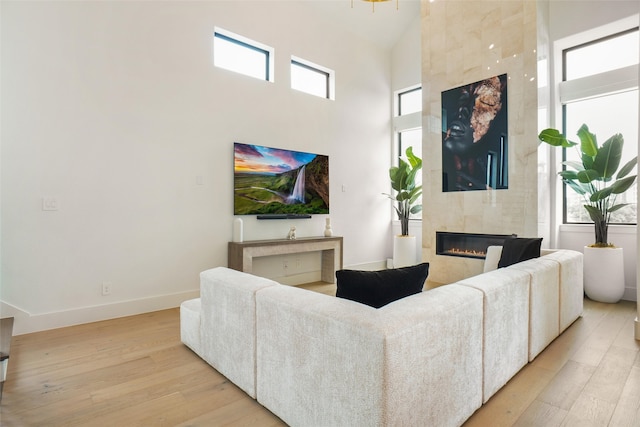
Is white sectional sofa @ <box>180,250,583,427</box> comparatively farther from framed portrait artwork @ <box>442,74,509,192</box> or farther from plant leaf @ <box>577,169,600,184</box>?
framed portrait artwork @ <box>442,74,509,192</box>

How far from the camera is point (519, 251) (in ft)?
9.98

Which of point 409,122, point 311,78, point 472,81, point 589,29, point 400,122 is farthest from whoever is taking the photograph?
point 400,122

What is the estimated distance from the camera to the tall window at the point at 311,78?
5.11 m

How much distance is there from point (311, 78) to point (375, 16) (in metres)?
1.57

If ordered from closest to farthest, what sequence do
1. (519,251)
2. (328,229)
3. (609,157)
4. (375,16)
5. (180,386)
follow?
(180,386) → (519,251) → (609,157) → (328,229) → (375,16)

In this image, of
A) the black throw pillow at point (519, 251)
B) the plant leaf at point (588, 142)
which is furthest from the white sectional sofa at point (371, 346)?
the plant leaf at point (588, 142)

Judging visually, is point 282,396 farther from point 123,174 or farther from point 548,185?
point 548,185

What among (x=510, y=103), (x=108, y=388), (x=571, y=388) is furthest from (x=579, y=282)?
(x=108, y=388)

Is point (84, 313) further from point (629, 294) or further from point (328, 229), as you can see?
point (629, 294)

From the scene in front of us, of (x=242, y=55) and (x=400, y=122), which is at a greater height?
(x=242, y=55)

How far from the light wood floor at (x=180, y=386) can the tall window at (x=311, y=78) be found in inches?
152

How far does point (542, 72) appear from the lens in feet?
14.4

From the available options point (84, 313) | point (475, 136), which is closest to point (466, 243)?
point (475, 136)

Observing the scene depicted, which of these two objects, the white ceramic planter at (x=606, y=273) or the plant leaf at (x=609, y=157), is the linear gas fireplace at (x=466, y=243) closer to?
the white ceramic planter at (x=606, y=273)
